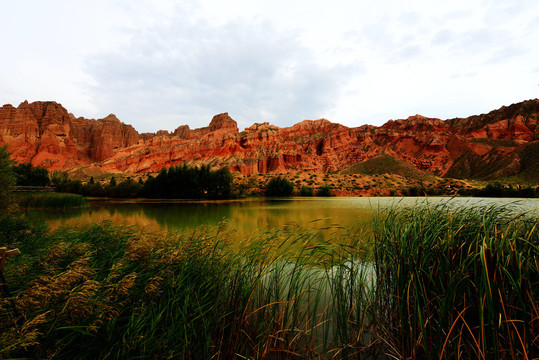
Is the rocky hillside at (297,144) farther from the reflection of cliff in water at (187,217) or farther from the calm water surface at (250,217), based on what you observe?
the calm water surface at (250,217)

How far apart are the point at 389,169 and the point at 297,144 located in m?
52.1

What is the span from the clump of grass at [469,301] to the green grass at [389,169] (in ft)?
289

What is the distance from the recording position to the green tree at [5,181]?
39.2ft

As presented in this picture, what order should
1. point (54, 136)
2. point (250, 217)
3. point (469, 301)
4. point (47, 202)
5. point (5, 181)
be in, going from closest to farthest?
point (469, 301)
point (5, 181)
point (250, 217)
point (47, 202)
point (54, 136)

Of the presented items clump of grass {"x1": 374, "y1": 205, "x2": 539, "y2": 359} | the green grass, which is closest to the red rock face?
the green grass

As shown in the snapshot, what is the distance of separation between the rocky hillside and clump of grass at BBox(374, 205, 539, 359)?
4087 inches

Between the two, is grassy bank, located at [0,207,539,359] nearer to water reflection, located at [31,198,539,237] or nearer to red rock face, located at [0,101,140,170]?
water reflection, located at [31,198,539,237]

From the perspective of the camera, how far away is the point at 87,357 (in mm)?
2244

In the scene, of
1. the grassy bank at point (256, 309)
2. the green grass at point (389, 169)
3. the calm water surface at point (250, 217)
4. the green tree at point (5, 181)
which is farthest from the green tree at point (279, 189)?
the grassy bank at point (256, 309)

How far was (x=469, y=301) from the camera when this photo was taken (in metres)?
2.86

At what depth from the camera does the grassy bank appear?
83.4 inches

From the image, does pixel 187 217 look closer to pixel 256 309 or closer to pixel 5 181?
pixel 5 181

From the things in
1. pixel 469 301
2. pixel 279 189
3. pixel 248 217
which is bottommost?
pixel 248 217

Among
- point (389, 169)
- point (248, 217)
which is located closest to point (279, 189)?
point (248, 217)
